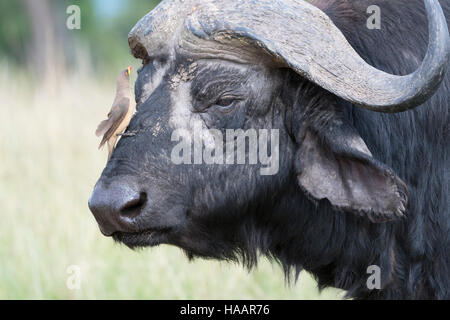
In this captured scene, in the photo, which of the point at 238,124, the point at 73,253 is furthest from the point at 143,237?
the point at 73,253

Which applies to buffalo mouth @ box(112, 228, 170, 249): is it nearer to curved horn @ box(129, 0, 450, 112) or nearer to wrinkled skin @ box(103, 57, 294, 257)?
wrinkled skin @ box(103, 57, 294, 257)

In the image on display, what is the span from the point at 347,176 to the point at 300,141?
0.32 m

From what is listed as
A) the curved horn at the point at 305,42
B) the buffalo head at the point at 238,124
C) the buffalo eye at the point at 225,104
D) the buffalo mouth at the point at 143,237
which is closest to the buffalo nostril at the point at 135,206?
the buffalo head at the point at 238,124

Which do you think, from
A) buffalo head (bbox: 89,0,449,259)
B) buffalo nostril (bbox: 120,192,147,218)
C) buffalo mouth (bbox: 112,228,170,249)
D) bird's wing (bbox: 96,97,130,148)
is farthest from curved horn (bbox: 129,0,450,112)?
buffalo mouth (bbox: 112,228,170,249)

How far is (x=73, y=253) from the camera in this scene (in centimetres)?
→ 693

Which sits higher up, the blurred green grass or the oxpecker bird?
the oxpecker bird

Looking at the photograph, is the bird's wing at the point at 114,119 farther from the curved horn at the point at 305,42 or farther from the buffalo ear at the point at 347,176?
the buffalo ear at the point at 347,176

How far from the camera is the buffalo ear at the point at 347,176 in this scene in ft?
12.5

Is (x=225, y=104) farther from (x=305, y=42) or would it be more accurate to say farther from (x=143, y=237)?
(x=143, y=237)

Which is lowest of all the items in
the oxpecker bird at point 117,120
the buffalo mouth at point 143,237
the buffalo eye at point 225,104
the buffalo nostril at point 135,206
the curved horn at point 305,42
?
the buffalo mouth at point 143,237

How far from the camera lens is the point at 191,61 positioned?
3.95m

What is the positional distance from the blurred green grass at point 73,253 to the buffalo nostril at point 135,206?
4.44 feet

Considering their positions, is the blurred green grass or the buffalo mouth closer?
the buffalo mouth

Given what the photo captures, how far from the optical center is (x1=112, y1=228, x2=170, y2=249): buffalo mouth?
3.90m
